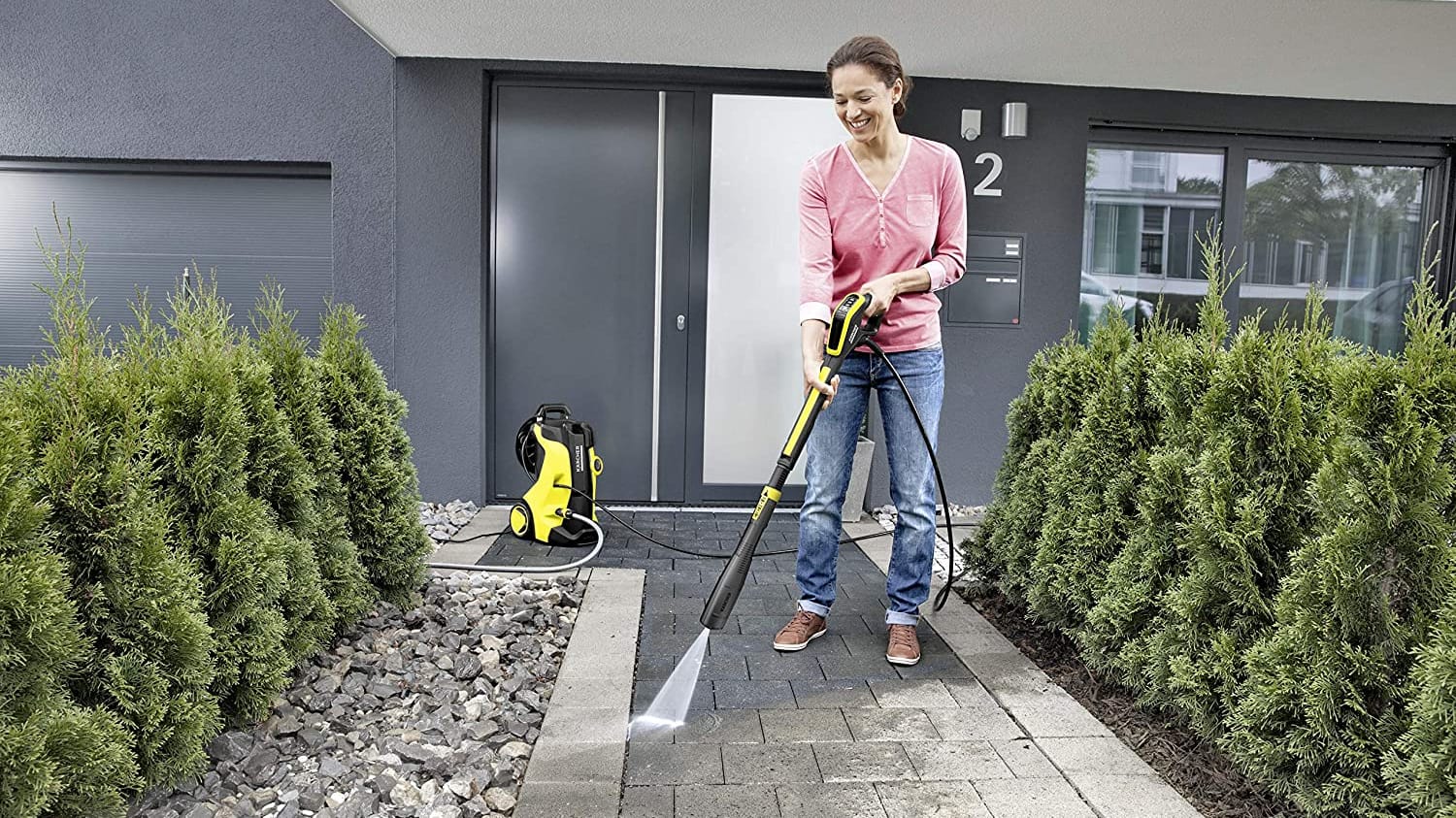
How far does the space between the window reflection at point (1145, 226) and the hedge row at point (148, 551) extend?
439 centimetres

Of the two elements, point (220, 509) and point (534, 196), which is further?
point (534, 196)

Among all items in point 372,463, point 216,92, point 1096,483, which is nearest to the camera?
point 1096,483

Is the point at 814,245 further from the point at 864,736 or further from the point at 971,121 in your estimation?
the point at 971,121

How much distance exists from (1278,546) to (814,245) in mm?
1400

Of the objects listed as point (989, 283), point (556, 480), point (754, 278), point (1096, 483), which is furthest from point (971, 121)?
point (1096, 483)

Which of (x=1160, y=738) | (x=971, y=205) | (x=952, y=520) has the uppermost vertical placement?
(x=971, y=205)

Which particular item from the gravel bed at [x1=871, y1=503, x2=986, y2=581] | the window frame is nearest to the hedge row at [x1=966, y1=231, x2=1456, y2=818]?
the gravel bed at [x1=871, y1=503, x2=986, y2=581]

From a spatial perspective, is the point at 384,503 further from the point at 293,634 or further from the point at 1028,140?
the point at 1028,140

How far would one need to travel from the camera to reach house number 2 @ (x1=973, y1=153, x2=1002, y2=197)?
5.14 meters

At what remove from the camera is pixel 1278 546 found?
6.67 feet

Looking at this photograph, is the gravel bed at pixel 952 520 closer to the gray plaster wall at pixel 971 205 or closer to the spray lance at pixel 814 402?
the gray plaster wall at pixel 971 205

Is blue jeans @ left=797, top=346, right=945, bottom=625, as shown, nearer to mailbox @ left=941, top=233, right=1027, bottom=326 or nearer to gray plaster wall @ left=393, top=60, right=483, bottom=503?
mailbox @ left=941, top=233, right=1027, bottom=326

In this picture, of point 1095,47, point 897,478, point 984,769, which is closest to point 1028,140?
point 1095,47

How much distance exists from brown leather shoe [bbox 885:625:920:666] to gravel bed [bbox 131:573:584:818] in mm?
965
